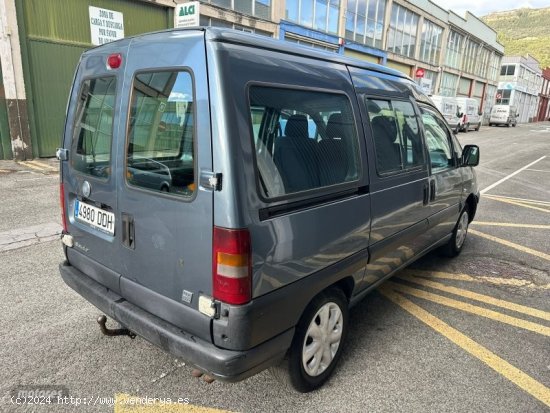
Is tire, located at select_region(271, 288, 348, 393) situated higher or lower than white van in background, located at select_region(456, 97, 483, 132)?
lower

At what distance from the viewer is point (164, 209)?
2.12 metres

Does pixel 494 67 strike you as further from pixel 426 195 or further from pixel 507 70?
pixel 426 195

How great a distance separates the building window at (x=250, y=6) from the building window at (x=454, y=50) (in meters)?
23.9

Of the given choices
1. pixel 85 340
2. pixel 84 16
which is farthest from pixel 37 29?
pixel 85 340

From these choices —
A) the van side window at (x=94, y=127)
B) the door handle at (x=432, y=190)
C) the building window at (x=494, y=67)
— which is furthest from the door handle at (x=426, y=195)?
the building window at (x=494, y=67)

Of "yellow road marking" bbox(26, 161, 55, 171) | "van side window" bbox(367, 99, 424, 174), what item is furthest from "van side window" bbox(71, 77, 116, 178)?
"yellow road marking" bbox(26, 161, 55, 171)

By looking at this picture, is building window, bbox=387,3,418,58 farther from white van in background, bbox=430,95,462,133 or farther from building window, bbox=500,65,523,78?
building window, bbox=500,65,523,78

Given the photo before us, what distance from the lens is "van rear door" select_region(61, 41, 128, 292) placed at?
242 centimetres

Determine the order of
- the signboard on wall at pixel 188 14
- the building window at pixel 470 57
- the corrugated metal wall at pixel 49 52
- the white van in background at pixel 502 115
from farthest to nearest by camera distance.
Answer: the white van in background at pixel 502 115, the building window at pixel 470 57, the signboard on wall at pixel 188 14, the corrugated metal wall at pixel 49 52

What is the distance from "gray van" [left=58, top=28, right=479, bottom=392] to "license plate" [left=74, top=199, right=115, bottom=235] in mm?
12

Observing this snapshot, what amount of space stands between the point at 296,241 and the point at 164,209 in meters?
0.71

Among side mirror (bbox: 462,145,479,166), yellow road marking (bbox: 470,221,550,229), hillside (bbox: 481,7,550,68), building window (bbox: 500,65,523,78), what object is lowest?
yellow road marking (bbox: 470,221,550,229)

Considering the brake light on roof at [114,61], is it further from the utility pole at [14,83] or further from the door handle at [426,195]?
the utility pole at [14,83]

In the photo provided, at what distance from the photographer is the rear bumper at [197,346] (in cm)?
197
